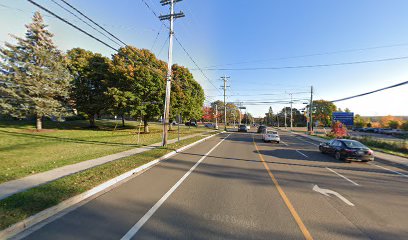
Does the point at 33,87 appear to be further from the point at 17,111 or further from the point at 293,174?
the point at 293,174

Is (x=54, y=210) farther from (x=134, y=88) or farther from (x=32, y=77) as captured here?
(x=32, y=77)

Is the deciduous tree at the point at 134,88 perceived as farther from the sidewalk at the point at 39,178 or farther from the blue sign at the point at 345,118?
the blue sign at the point at 345,118

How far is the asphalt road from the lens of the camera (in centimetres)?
377

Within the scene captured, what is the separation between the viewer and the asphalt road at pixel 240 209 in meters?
3.77

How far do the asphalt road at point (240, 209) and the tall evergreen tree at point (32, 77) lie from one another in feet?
79.6

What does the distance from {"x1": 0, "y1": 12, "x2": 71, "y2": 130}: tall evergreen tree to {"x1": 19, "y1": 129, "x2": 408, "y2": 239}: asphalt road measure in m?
24.3

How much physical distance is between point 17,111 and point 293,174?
29.9 m

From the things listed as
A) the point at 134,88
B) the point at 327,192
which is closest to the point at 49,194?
the point at 327,192

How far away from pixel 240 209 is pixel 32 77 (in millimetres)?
29302

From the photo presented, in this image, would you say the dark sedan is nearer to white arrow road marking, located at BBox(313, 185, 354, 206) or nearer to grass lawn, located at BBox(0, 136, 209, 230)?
white arrow road marking, located at BBox(313, 185, 354, 206)

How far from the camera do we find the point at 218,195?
573 centimetres

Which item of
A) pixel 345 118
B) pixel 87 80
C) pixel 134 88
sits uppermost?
pixel 87 80

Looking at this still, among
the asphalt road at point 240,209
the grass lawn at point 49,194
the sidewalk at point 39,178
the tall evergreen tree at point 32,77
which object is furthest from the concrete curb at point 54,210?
the tall evergreen tree at point 32,77

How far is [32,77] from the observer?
78.1 ft
